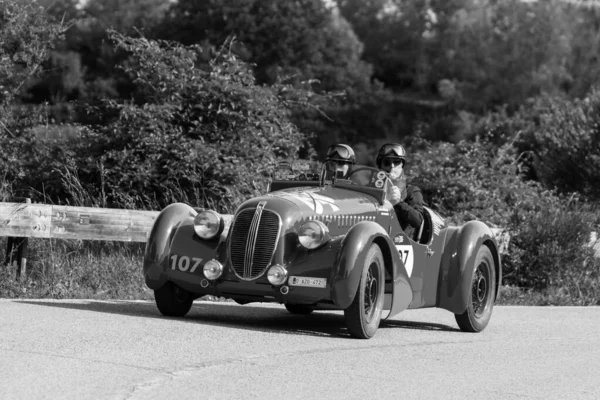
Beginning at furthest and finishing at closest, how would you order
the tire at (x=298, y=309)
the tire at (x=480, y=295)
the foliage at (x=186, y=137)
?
the foliage at (x=186, y=137) → the tire at (x=298, y=309) → the tire at (x=480, y=295)

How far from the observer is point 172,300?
10.5 meters

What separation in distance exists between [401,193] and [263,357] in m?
3.62

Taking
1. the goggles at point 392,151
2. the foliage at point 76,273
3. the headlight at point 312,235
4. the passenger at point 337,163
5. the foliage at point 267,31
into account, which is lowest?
the foliage at point 76,273

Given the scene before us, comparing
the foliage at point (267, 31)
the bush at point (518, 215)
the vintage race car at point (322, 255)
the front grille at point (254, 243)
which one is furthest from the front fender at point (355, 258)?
the foliage at point (267, 31)

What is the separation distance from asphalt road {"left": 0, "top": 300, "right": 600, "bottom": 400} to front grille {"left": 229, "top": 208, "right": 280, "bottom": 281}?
520 millimetres

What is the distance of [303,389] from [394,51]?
341 feet

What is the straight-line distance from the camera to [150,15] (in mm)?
88125

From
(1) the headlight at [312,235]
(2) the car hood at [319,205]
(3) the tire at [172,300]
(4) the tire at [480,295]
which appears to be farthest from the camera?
(4) the tire at [480,295]

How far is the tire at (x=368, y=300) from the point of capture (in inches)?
380

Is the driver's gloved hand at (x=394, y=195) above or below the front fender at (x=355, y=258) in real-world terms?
above

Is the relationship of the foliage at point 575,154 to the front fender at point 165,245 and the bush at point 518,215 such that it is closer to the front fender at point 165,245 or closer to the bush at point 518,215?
the bush at point 518,215

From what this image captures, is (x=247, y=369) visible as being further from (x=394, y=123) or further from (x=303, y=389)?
(x=394, y=123)

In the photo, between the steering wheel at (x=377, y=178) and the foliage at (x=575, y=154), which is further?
the foliage at (x=575, y=154)

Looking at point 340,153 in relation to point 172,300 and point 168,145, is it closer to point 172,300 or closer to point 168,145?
point 172,300
